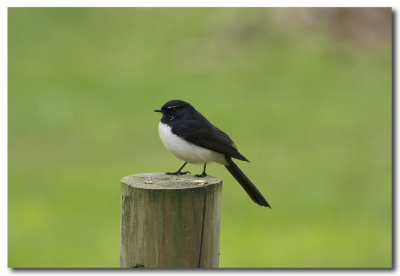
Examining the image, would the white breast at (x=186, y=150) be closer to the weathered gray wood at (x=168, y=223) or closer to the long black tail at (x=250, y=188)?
the long black tail at (x=250, y=188)

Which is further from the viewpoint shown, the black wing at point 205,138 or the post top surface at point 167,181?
the black wing at point 205,138

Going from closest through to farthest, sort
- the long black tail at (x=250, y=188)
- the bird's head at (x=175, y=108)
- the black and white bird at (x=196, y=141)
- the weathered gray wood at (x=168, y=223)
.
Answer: the weathered gray wood at (x=168, y=223) < the long black tail at (x=250, y=188) < the black and white bird at (x=196, y=141) < the bird's head at (x=175, y=108)

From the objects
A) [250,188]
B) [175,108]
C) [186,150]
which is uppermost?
[175,108]

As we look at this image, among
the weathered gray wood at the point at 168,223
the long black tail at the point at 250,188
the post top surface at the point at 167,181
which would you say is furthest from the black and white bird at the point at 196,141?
the weathered gray wood at the point at 168,223

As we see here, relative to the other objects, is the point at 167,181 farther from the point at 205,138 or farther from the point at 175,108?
the point at 175,108

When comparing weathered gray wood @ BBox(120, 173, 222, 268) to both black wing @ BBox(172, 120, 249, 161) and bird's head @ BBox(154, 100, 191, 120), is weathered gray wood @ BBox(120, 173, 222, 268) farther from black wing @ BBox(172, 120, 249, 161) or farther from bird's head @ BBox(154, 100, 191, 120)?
bird's head @ BBox(154, 100, 191, 120)

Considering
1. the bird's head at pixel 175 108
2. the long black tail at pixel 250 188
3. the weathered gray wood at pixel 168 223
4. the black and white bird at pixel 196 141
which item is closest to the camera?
the weathered gray wood at pixel 168 223

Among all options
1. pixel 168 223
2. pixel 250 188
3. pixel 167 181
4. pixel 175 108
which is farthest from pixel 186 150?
Result: pixel 168 223

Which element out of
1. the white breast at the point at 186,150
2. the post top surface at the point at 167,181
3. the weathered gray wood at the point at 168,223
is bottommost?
the weathered gray wood at the point at 168,223
